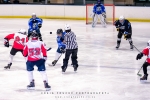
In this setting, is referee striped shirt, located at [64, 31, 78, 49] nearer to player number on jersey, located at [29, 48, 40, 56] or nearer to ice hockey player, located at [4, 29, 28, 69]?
ice hockey player, located at [4, 29, 28, 69]

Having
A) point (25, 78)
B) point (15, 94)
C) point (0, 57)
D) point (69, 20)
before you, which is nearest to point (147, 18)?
point (69, 20)

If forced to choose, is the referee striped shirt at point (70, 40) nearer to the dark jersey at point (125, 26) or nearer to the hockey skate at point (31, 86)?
the hockey skate at point (31, 86)

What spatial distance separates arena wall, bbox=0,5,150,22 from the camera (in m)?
19.3

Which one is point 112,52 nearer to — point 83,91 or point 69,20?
point 83,91

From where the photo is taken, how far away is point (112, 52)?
39.2 feet

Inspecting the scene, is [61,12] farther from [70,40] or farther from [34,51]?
[34,51]

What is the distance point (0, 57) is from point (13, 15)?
10518 mm

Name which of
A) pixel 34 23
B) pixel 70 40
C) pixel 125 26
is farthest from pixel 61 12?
pixel 70 40

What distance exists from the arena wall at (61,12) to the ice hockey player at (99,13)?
132 cm

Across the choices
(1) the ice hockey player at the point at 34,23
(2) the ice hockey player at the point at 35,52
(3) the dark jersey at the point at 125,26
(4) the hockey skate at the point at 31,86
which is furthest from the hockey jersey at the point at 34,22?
(2) the ice hockey player at the point at 35,52

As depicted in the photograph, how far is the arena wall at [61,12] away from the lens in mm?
19312

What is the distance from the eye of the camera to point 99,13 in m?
18.1

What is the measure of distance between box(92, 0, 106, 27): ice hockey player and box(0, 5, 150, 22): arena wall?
1.32 metres

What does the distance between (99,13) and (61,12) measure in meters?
3.07
